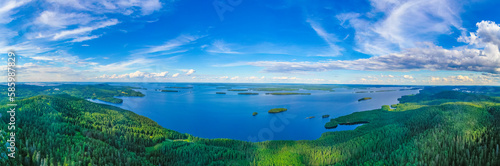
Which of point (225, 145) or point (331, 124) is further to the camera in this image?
point (331, 124)

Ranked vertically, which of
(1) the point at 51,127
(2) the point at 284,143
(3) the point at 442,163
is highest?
(1) the point at 51,127

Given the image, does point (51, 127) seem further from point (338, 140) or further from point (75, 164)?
point (338, 140)

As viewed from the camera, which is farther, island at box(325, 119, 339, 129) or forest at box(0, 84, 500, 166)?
island at box(325, 119, 339, 129)

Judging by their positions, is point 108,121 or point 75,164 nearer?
point 75,164

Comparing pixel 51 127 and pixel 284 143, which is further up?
pixel 51 127

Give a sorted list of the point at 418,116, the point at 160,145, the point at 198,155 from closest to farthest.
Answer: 1. the point at 198,155
2. the point at 160,145
3. the point at 418,116

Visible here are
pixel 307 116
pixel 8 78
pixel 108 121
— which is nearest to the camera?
pixel 8 78

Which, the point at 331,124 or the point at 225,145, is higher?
the point at 331,124

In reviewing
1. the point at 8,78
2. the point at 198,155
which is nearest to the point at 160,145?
the point at 198,155

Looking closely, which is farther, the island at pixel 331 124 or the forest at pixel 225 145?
the island at pixel 331 124

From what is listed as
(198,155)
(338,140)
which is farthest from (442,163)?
(198,155)
